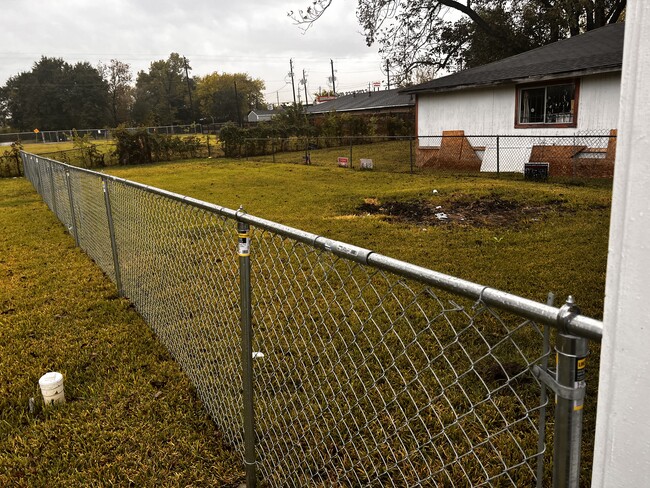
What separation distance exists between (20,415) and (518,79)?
1554 cm

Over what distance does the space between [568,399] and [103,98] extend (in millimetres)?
83388

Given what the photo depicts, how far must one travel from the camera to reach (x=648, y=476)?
759 mm

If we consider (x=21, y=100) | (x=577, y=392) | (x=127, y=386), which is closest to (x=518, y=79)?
(x=127, y=386)

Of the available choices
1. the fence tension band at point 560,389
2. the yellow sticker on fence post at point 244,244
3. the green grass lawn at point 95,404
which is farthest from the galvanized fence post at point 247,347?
the fence tension band at point 560,389

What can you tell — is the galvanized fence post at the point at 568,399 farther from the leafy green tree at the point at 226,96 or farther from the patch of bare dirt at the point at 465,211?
the leafy green tree at the point at 226,96

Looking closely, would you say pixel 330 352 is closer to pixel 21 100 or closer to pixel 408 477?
pixel 408 477

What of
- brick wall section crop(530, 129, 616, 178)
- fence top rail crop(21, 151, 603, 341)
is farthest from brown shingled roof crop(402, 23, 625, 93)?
fence top rail crop(21, 151, 603, 341)

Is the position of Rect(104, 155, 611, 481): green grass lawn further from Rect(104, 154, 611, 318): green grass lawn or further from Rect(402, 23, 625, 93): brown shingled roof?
Rect(402, 23, 625, 93): brown shingled roof

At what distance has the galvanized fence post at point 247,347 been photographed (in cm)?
219

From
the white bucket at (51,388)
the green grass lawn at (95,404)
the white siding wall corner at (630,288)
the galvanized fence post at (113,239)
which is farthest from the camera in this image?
the galvanized fence post at (113,239)

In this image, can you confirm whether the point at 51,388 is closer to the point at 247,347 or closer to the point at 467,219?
the point at 247,347

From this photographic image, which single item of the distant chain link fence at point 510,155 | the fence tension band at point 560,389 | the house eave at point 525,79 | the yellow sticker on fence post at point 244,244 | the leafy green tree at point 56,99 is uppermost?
the leafy green tree at point 56,99

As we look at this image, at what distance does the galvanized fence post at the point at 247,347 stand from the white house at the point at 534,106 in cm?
1265

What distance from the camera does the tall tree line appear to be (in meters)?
70.2
